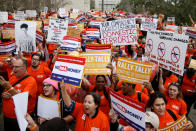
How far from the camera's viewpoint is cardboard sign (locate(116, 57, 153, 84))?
3439 mm

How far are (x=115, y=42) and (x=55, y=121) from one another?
134 inches

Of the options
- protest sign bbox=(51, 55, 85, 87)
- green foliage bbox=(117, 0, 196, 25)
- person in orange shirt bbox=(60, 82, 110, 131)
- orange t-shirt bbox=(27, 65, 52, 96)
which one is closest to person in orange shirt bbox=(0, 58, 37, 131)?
Answer: protest sign bbox=(51, 55, 85, 87)

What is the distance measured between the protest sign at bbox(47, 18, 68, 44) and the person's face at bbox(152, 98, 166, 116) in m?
4.21

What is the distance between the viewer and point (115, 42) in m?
5.37

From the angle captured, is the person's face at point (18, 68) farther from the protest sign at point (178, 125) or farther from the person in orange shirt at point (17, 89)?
the protest sign at point (178, 125)

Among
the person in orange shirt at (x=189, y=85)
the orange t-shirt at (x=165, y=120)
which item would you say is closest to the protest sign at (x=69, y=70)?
the orange t-shirt at (x=165, y=120)

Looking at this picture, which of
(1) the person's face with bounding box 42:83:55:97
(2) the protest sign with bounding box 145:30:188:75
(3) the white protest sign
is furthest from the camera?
(2) the protest sign with bounding box 145:30:188:75

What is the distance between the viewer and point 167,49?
3959mm

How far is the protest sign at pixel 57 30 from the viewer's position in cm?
650

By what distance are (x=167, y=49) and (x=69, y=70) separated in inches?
80.6

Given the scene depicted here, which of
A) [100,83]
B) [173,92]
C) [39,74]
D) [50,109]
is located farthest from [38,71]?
[173,92]

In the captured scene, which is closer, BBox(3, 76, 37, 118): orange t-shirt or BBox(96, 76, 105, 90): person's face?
BBox(3, 76, 37, 118): orange t-shirt

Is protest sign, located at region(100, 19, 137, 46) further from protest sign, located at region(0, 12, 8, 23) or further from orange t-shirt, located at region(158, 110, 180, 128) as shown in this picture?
protest sign, located at region(0, 12, 8, 23)

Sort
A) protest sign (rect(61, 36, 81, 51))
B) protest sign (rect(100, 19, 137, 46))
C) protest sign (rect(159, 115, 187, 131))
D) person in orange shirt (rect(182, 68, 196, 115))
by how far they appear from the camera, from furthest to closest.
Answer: protest sign (rect(61, 36, 81, 51)), protest sign (rect(100, 19, 137, 46)), person in orange shirt (rect(182, 68, 196, 115)), protest sign (rect(159, 115, 187, 131))
